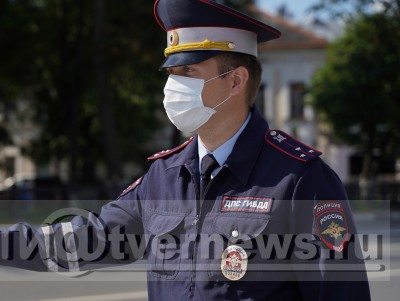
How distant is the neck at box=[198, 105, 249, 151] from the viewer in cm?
259

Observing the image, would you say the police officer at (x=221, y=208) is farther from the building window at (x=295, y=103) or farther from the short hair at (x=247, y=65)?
the building window at (x=295, y=103)

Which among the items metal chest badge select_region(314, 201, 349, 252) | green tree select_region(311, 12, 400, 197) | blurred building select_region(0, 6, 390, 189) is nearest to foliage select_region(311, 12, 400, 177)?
green tree select_region(311, 12, 400, 197)

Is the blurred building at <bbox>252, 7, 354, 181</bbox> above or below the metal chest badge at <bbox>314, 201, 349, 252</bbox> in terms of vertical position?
above

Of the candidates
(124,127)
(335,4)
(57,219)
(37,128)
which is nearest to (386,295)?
(57,219)

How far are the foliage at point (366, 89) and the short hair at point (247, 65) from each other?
1835 centimetres

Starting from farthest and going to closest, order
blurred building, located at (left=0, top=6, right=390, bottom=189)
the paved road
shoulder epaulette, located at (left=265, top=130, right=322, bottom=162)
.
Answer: blurred building, located at (left=0, top=6, right=390, bottom=189) < the paved road < shoulder epaulette, located at (left=265, top=130, right=322, bottom=162)

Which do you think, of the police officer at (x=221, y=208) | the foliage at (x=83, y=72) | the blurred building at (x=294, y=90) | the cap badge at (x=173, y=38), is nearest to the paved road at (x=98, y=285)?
the police officer at (x=221, y=208)

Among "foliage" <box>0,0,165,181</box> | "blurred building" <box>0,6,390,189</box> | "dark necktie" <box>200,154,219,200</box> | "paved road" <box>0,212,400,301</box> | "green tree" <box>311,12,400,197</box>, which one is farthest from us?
"blurred building" <box>0,6,390,189</box>

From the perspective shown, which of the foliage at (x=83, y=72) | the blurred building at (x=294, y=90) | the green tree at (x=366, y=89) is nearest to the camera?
the green tree at (x=366, y=89)

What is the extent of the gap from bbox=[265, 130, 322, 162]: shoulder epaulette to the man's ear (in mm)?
176

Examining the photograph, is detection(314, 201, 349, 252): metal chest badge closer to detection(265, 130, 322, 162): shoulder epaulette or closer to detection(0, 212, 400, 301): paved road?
detection(265, 130, 322, 162): shoulder epaulette

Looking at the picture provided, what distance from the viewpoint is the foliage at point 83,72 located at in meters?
24.1

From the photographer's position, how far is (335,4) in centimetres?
2112

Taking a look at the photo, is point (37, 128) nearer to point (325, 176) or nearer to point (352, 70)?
point (352, 70)
